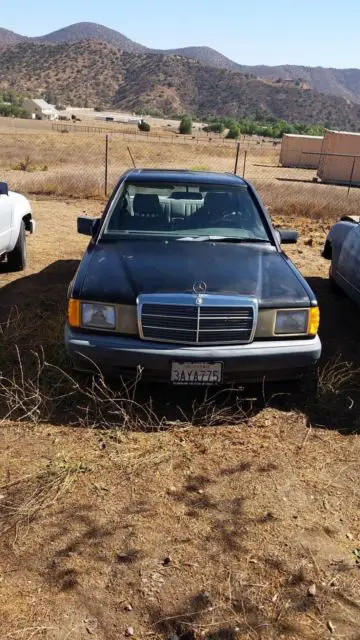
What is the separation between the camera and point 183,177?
5.51 m

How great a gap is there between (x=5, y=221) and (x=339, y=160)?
27047 millimetres

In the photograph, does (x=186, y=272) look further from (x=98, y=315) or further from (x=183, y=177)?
(x=183, y=177)

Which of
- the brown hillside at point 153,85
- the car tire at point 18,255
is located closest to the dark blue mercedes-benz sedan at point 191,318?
the car tire at point 18,255

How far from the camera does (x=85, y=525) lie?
2850 millimetres

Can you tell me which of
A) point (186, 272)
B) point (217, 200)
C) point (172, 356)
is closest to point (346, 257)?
point (217, 200)

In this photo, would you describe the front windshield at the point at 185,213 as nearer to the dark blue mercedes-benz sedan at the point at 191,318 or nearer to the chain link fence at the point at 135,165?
the dark blue mercedes-benz sedan at the point at 191,318

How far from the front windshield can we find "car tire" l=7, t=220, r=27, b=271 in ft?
7.94

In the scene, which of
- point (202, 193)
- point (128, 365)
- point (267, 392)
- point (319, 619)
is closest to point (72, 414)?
point (128, 365)

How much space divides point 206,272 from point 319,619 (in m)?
2.35

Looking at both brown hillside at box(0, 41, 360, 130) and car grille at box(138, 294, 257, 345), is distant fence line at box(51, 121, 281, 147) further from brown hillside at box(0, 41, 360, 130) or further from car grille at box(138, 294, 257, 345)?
brown hillside at box(0, 41, 360, 130)

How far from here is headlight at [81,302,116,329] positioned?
378cm

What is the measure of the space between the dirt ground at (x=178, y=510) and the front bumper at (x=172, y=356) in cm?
28

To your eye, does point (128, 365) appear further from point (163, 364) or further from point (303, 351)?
point (303, 351)

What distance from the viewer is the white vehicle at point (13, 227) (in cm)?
645
